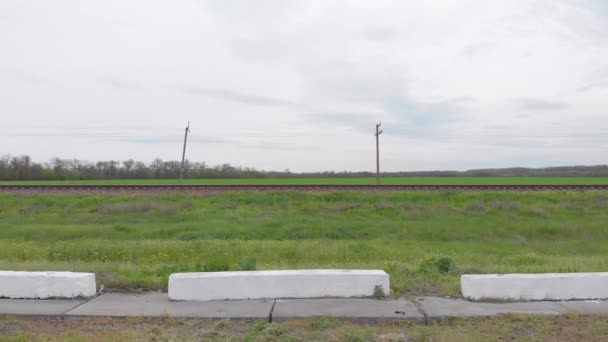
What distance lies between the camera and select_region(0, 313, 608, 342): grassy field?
4703 millimetres

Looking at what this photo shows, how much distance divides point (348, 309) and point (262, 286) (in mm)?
1139

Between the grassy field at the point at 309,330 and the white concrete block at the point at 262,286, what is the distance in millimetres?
776

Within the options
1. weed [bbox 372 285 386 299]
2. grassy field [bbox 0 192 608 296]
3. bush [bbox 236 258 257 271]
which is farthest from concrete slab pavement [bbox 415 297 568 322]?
bush [bbox 236 258 257 271]

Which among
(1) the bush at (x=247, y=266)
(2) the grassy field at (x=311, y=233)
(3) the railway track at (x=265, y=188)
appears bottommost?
(2) the grassy field at (x=311, y=233)

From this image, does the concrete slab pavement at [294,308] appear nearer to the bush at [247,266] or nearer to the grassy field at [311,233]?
Result: the grassy field at [311,233]

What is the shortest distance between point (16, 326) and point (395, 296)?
14.1 feet

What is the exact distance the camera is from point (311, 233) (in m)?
17.7

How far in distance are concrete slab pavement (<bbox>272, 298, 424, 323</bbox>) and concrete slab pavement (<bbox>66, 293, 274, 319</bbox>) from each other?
8.1 inches

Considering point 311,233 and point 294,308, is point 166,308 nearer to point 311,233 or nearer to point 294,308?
point 294,308

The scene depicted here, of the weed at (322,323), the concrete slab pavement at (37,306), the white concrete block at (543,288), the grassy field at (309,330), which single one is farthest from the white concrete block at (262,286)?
the white concrete block at (543,288)

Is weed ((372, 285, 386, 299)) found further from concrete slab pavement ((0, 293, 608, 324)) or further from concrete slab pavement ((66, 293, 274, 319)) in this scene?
concrete slab pavement ((66, 293, 274, 319))


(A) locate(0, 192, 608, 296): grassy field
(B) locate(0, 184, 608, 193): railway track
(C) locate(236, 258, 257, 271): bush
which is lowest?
(A) locate(0, 192, 608, 296): grassy field

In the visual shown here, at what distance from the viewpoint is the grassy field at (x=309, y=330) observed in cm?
470

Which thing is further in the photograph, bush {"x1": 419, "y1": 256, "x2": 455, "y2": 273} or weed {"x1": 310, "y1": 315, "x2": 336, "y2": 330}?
bush {"x1": 419, "y1": 256, "x2": 455, "y2": 273}
